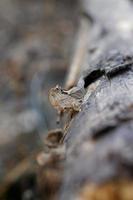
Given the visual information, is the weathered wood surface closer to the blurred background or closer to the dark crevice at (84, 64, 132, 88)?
the dark crevice at (84, 64, 132, 88)

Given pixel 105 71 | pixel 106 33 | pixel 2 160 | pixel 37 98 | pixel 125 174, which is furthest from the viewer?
pixel 37 98

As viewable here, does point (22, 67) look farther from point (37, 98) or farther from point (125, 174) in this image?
point (125, 174)

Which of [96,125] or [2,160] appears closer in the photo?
[96,125]

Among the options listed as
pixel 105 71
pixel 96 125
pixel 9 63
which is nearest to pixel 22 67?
pixel 9 63

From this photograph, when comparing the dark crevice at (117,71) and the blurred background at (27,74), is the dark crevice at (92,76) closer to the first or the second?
the dark crevice at (117,71)

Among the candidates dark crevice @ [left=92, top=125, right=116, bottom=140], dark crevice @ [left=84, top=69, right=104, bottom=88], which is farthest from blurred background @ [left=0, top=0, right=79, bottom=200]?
dark crevice @ [left=92, top=125, right=116, bottom=140]

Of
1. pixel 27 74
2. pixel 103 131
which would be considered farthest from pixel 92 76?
pixel 27 74

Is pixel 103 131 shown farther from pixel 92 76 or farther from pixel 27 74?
pixel 27 74
